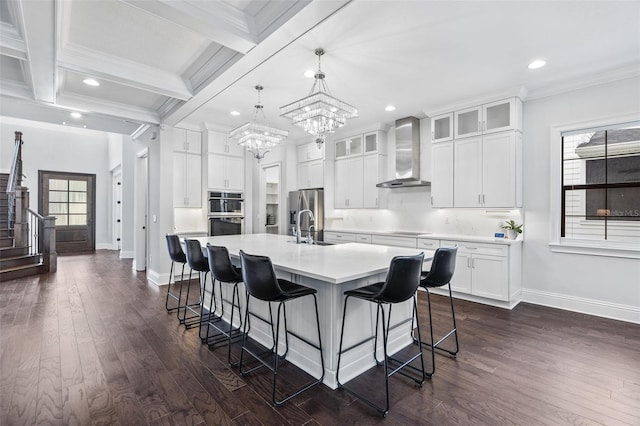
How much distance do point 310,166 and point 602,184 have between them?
4.80 meters

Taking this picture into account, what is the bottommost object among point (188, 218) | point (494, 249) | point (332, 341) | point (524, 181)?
point (332, 341)

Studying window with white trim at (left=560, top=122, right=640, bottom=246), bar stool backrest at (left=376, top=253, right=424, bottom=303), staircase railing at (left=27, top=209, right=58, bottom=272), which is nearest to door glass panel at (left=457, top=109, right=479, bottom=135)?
window with white trim at (left=560, top=122, right=640, bottom=246)

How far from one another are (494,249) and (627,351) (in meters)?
1.56

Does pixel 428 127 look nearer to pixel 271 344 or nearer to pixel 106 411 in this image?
pixel 271 344

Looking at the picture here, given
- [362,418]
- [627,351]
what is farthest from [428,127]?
[362,418]

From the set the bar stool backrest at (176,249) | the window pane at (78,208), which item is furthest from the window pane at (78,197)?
the bar stool backrest at (176,249)

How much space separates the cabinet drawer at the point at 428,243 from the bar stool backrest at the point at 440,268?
6.95 ft

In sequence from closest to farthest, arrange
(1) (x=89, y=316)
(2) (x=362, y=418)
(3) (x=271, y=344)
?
(2) (x=362, y=418) < (3) (x=271, y=344) < (1) (x=89, y=316)

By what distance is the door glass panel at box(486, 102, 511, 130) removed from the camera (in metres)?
4.13

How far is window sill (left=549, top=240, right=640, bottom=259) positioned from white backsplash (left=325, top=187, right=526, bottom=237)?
56 cm

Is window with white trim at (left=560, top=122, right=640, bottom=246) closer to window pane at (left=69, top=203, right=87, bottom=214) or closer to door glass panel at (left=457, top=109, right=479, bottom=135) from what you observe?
door glass panel at (left=457, top=109, right=479, bottom=135)

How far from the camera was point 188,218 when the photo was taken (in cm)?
592

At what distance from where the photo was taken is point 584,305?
3.80 meters

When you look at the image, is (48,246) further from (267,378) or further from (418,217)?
(418,217)
